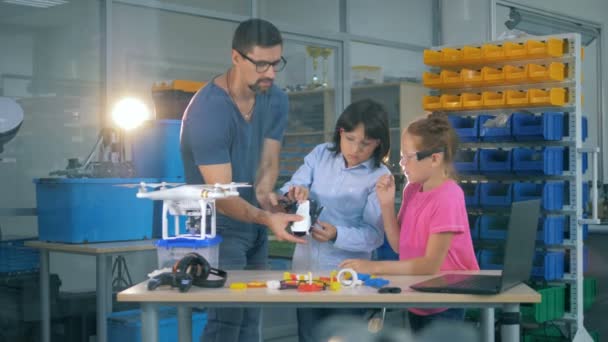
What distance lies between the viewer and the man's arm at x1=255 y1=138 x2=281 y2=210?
3.66 metres

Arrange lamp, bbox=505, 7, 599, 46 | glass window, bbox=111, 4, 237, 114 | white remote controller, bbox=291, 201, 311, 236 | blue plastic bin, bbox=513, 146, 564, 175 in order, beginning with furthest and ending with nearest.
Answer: lamp, bbox=505, 7, 599, 46, blue plastic bin, bbox=513, 146, 564, 175, glass window, bbox=111, 4, 237, 114, white remote controller, bbox=291, 201, 311, 236

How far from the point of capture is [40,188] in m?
4.02

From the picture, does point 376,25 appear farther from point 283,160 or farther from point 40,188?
point 40,188

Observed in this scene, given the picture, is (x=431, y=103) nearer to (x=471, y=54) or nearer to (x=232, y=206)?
(x=471, y=54)

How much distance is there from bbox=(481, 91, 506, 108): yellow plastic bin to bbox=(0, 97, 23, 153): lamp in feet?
8.58

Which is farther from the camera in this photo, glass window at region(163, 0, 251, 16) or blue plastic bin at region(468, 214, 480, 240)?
blue plastic bin at region(468, 214, 480, 240)

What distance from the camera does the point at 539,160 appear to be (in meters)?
4.82

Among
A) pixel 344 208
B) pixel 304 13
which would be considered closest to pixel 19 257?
pixel 344 208

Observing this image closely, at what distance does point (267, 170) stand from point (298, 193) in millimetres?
888

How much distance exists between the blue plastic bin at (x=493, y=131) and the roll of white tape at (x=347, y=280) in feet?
8.94

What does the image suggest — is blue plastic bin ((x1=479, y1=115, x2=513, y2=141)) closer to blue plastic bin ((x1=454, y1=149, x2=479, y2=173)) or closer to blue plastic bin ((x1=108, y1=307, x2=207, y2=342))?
blue plastic bin ((x1=454, y1=149, x2=479, y2=173))

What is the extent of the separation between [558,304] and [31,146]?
2.96 metres

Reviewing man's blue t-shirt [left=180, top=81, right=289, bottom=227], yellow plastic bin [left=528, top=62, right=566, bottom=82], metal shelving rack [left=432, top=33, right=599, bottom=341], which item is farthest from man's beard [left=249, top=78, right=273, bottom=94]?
metal shelving rack [left=432, top=33, right=599, bottom=341]

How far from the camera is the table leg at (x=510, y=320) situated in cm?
232
